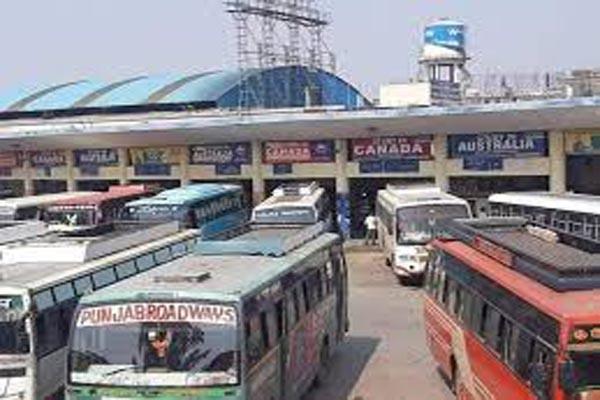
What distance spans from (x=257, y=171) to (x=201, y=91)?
484 inches

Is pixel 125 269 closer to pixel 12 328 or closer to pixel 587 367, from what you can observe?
pixel 12 328

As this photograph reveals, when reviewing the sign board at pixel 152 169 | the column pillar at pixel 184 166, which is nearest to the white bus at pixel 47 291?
the column pillar at pixel 184 166

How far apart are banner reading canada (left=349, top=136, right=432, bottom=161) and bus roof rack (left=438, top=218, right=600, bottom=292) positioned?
1797cm

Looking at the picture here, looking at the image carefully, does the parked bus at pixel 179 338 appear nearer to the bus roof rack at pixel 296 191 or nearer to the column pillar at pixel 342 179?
the bus roof rack at pixel 296 191

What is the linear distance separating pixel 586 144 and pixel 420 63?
86.7ft

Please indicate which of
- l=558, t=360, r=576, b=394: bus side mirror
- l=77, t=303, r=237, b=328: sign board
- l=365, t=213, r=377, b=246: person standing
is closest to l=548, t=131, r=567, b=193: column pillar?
l=365, t=213, r=377, b=246: person standing

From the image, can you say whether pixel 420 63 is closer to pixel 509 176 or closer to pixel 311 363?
pixel 509 176

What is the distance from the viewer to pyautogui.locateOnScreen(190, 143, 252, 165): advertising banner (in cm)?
3561

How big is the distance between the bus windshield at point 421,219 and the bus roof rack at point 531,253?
340 inches

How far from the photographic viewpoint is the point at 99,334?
9.58m

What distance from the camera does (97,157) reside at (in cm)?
3906

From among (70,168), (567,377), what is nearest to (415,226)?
(567,377)

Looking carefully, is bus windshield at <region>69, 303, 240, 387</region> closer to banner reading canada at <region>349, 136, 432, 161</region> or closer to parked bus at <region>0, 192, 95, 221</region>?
parked bus at <region>0, 192, 95, 221</region>

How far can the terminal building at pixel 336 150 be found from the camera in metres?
29.6
